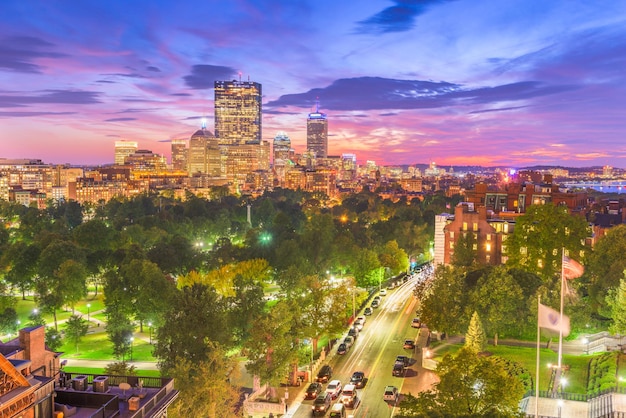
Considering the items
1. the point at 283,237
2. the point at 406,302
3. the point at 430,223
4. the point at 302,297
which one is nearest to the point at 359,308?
the point at 406,302

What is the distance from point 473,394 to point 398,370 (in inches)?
805

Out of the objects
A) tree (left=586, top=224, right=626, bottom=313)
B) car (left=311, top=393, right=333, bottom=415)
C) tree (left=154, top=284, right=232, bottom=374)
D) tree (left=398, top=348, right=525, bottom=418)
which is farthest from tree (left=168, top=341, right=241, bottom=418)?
tree (left=586, top=224, right=626, bottom=313)

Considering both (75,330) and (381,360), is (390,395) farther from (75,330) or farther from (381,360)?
(75,330)

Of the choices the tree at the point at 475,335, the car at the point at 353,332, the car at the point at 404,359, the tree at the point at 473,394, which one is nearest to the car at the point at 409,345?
the car at the point at 404,359

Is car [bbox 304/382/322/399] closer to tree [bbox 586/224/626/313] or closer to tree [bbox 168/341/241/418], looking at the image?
tree [bbox 168/341/241/418]

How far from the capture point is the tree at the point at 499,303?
171 feet

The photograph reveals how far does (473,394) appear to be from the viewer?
2970 cm

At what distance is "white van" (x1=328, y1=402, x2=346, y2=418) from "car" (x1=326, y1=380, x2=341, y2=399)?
3262mm

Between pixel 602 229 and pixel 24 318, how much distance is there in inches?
3631

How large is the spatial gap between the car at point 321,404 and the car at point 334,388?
36.8 inches

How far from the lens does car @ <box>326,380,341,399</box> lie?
146 ft

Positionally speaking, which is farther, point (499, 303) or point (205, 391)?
point (499, 303)

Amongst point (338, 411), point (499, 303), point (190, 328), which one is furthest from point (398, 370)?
point (190, 328)

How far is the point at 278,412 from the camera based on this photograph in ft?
139
